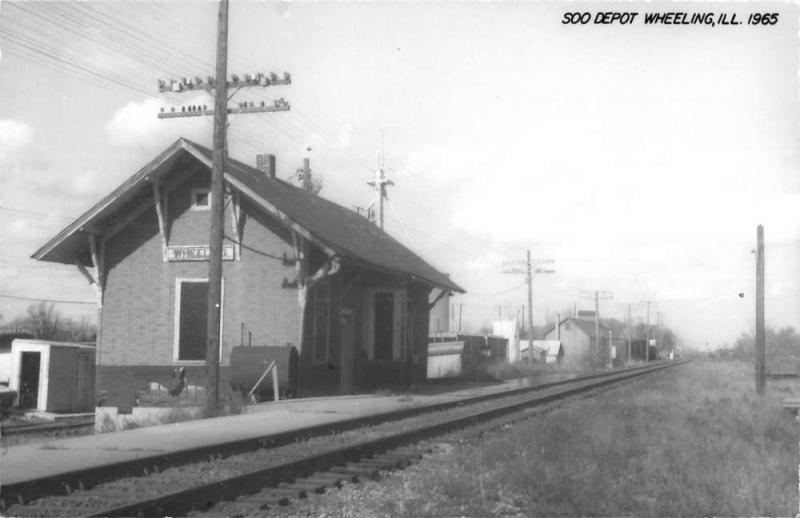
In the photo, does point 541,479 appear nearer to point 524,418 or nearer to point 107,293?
point 524,418

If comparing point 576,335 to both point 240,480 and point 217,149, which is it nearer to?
point 217,149

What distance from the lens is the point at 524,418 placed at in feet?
51.7

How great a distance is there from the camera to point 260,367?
1844cm

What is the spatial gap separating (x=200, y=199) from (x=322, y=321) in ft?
14.0

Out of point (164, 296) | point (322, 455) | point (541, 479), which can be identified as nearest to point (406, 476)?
point (322, 455)

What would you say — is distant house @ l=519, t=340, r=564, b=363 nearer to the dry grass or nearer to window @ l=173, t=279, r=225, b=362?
window @ l=173, t=279, r=225, b=362

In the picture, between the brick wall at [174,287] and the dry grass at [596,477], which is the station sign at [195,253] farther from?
the dry grass at [596,477]

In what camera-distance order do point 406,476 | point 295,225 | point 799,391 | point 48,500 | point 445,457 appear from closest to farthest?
point 48,500 → point 406,476 → point 445,457 → point 295,225 → point 799,391

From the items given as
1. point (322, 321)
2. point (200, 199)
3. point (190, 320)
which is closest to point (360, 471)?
point (322, 321)

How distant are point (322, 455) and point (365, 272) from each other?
14.1 m

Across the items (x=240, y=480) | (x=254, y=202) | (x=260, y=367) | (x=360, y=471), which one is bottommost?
(x=360, y=471)

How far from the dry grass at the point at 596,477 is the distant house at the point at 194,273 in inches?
315

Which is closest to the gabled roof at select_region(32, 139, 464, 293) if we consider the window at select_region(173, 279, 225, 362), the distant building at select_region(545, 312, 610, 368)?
the window at select_region(173, 279, 225, 362)

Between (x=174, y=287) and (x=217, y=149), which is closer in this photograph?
(x=217, y=149)
